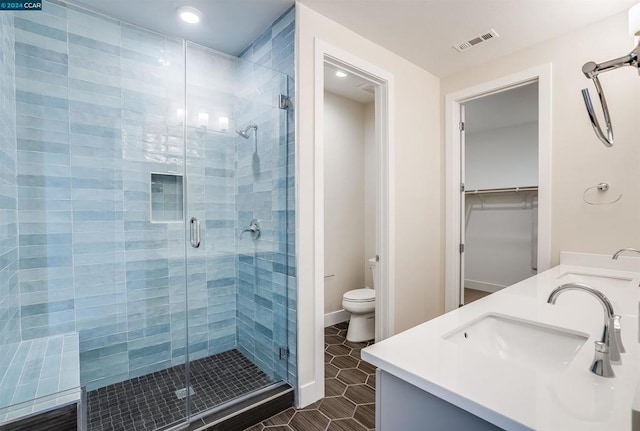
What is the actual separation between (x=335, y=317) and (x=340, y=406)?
1440mm

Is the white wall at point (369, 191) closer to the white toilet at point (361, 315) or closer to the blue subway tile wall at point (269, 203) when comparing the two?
the white toilet at point (361, 315)

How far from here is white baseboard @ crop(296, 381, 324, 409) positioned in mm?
1904

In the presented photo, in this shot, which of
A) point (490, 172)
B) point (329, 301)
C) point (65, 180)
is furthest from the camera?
point (490, 172)

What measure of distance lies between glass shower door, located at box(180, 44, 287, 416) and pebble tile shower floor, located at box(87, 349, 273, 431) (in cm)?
2

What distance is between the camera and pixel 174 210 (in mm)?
2414

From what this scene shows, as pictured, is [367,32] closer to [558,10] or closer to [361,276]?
[558,10]

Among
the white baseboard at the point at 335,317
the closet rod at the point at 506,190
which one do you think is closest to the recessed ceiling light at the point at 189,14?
the white baseboard at the point at 335,317

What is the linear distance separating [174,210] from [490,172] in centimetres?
436

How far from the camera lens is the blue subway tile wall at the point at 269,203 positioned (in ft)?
6.57

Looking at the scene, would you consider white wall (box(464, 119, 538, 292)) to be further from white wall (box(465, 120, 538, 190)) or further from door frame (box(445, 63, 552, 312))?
door frame (box(445, 63, 552, 312))

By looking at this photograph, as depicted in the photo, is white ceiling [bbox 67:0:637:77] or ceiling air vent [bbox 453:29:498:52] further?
ceiling air vent [bbox 453:29:498:52]

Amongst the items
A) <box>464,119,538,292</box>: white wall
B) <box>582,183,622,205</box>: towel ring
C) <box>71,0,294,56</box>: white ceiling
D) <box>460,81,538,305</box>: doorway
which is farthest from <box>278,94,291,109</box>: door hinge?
<box>464,119,538,292</box>: white wall

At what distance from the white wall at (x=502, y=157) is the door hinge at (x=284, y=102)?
3.73 meters

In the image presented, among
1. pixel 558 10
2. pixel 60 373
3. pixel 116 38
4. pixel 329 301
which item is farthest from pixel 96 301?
pixel 558 10
